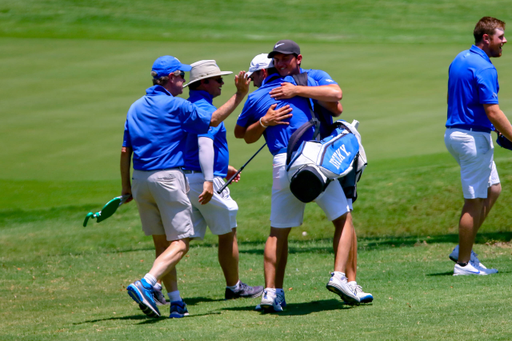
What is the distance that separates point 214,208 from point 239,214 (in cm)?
396

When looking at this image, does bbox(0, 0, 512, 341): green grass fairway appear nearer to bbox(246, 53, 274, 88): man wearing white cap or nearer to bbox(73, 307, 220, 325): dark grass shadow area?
bbox(73, 307, 220, 325): dark grass shadow area

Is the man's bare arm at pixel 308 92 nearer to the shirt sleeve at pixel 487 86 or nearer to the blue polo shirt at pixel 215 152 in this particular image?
the blue polo shirt at pixel 215 152

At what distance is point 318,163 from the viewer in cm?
432

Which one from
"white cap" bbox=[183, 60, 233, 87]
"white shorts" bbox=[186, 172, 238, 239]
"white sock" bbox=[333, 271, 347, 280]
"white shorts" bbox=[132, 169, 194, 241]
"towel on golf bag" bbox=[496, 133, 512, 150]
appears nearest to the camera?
"white sock" bbox=[333, 271, 347, 280]

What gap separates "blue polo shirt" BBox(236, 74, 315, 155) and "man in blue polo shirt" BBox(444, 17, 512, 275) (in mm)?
1552

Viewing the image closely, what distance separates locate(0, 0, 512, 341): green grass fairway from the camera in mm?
4312

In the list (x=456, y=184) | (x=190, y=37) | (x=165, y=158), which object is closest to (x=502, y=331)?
(x=165, y=158)

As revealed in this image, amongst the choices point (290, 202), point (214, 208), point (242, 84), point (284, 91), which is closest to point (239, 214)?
point (214, 208)

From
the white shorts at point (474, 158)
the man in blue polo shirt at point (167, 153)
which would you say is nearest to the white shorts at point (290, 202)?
the man in blue polo shirt at point (167, 153)

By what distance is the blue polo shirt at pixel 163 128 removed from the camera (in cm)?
471

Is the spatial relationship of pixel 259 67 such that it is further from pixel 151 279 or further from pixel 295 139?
pixel 151 279

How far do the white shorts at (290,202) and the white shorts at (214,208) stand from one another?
84 cm

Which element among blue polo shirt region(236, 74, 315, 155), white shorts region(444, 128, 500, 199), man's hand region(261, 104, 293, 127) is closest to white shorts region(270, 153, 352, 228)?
blue polo shirt region(236, 74, 315, 155)

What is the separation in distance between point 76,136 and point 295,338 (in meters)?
8.77
